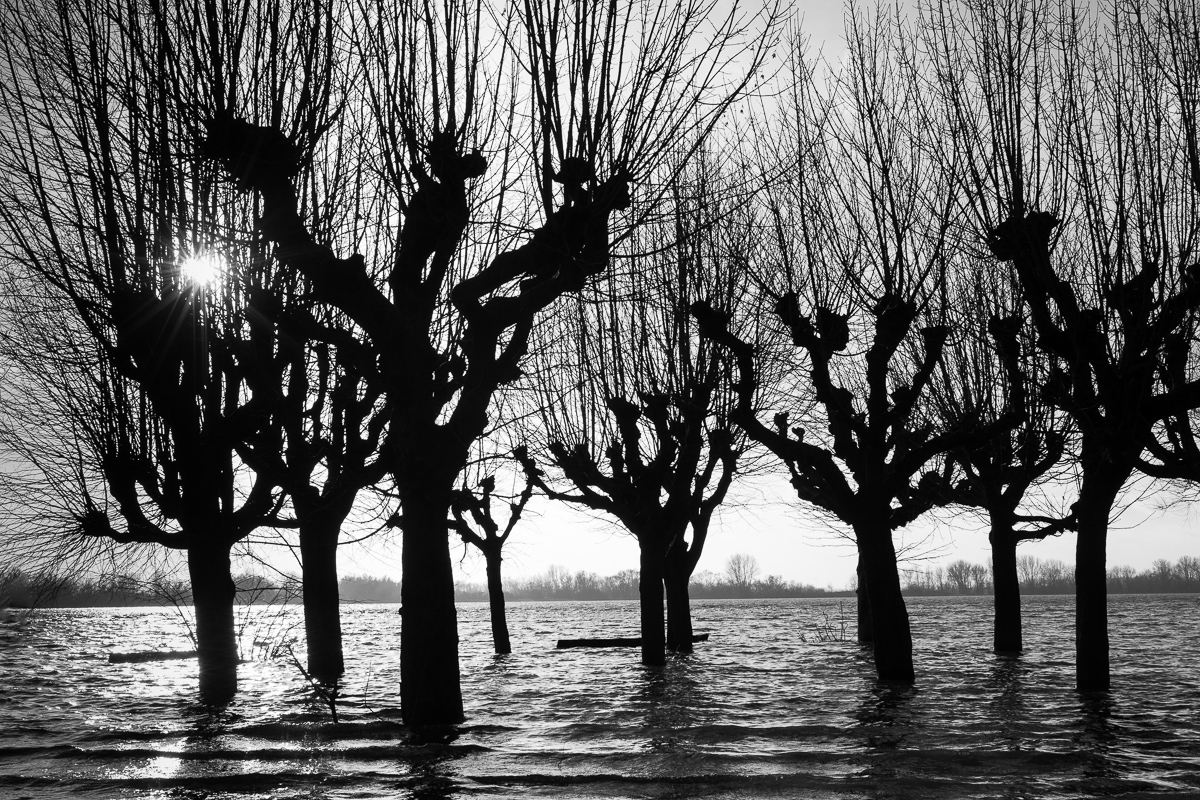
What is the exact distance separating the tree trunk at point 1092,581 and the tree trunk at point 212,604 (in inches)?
419

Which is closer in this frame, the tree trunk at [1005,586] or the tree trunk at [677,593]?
the tree trunk at [1005,586]

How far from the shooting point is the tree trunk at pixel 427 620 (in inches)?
361

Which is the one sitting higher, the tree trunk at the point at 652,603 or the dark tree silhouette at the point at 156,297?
the dark tree silhouette at the point at 156,297

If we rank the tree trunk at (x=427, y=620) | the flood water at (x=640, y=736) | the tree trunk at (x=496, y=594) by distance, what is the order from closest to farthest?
1. the flood water at (x=640, y=736)
2. the tree trunk at (x=427, y=620)
3. the tree trunk at (x=496, y=594)

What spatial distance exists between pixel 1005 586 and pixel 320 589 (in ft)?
43.9

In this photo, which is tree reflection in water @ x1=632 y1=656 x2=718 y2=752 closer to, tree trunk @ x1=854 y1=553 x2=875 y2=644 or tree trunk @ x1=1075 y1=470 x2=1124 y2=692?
tree trunk @ x1=1075 y1=470 x2=1124 y2=692

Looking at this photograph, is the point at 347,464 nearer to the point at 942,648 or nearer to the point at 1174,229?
the point at 1174,229

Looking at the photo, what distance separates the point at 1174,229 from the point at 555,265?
7.21 metres

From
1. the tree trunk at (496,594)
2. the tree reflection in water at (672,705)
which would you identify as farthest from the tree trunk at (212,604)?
the tree trunk at (496,594)

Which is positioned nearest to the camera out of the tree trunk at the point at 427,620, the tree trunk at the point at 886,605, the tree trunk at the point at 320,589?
the tree trunk at the point at 427,620

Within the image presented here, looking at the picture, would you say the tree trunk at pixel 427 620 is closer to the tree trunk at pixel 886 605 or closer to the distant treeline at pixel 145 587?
the distant treeline at pixel 145 587

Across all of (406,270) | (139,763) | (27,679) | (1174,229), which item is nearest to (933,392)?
(1174,229)

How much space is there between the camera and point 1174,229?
421 inches

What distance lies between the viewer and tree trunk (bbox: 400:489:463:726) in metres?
9.18
